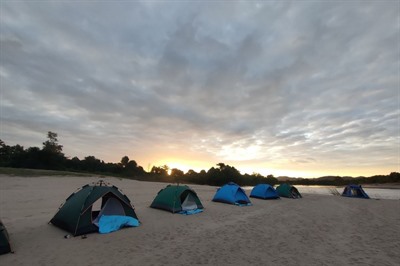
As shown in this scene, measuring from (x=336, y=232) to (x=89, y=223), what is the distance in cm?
1153

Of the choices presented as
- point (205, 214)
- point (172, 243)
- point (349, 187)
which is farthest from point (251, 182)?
point (172, 243)

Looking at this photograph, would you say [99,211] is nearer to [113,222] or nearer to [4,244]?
[113,222]

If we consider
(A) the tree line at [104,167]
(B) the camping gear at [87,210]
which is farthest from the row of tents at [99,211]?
(A) the tree line at [104,167]

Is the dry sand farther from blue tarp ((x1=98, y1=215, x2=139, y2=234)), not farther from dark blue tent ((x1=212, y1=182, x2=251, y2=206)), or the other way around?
dark blue tent ((x1=212, y1=182, x2=251, y2=206))

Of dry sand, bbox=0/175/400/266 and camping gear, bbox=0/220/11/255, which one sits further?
dry sand, bbox=0/175/400/266

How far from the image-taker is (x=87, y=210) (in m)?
9.98

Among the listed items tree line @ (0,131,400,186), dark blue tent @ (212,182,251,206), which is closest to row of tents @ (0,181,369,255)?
dark blue tent @ (212,182,251,206)

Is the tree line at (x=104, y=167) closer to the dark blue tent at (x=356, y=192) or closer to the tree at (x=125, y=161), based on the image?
→ the tree at (x=125, y=161)

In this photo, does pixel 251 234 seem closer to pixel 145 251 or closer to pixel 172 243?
pixel 172 243

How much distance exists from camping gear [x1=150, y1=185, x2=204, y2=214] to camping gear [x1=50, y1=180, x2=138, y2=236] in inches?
149

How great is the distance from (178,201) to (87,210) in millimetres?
6202

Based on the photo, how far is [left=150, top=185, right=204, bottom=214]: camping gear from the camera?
14.9 meters

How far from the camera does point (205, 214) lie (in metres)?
15.1

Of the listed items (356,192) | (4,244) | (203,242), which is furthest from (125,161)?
(4,244)
